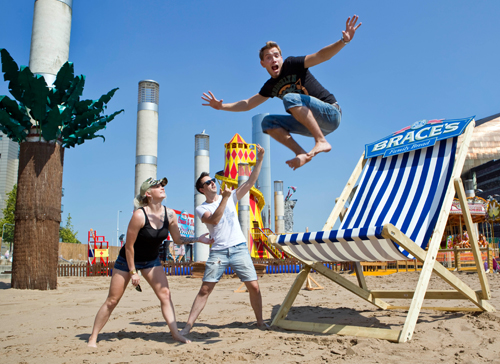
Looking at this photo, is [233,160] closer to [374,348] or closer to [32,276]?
[32,276]

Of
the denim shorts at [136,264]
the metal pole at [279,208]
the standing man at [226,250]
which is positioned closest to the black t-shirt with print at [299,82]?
the standing man at [226,250]

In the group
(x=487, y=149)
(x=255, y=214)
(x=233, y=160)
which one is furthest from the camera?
(x=487, y=149)

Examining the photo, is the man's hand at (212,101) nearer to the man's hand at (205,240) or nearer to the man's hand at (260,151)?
the man's hand at (260,151)

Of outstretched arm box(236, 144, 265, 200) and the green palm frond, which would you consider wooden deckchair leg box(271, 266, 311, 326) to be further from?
Answer: the green palm frond

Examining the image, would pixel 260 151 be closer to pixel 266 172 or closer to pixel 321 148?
pixel 321 148

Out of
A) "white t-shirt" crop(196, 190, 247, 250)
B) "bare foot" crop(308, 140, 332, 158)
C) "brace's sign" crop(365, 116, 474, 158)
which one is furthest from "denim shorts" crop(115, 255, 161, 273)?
"brace's sign" crop(365, 116, 474, 158)

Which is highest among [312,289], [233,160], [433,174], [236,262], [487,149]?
[487,149]

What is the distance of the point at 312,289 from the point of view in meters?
8.07

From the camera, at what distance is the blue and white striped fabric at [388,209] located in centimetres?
342

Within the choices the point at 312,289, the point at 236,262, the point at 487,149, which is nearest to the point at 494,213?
the point at 312,289

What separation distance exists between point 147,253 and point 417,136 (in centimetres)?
332

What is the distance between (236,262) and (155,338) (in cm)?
101

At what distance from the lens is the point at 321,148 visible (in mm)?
3203

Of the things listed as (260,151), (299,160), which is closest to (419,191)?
(299,160)
